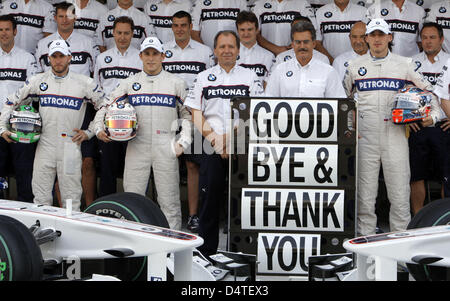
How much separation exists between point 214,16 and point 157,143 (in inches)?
82.7

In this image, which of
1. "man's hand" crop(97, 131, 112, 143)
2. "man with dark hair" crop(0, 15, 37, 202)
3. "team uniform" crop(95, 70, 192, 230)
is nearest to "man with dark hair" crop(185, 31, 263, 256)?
"team uniform" crop(95, 70, 192, 230)

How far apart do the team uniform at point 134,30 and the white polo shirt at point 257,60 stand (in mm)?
1198

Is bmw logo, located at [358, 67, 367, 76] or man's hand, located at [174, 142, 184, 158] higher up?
bmw logo, located at [358, 67, 367, 76]

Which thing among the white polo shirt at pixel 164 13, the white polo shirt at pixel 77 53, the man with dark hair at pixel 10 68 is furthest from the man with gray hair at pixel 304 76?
the man with dark hair at pixel 10 68

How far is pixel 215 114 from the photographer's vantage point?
6707 mm

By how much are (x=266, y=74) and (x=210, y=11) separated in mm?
1130

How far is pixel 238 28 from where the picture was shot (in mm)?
7789

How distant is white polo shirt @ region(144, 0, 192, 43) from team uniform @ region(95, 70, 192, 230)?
171cm

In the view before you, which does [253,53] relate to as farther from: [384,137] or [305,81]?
[384,137]

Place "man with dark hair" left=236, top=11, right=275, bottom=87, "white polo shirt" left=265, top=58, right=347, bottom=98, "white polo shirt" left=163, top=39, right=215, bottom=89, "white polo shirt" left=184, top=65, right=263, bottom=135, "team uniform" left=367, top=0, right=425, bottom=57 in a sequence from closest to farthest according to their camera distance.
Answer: "white polo shirt" left=265, top=58, right=347, bottom=98, "white polo shirt" left=184, top=65, right=263, bottom=135, "man with dark hair" left=236, top=11, right=275, bottom=87, "white polo shirt" left=163, top=39, right=215, bottom=89, "team uniform" left=367, top=0, right=425, bottom=57

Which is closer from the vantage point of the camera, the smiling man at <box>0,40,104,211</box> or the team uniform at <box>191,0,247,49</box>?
the smiling man at <box>0,40,104,211</box>

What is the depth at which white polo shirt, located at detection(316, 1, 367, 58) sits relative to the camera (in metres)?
8.08

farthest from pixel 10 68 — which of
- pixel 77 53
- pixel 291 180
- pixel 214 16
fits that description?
pixel 291 180

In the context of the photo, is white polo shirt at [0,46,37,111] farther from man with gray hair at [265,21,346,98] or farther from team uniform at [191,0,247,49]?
man with gray hair at [265,21,346,98]
